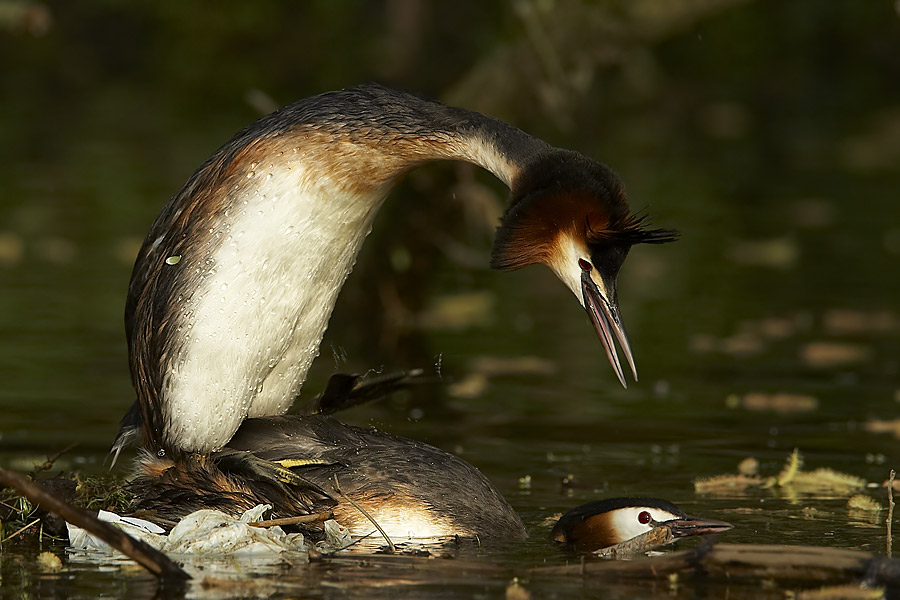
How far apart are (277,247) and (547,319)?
608 centimetres

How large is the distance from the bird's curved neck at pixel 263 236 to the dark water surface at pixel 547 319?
0.96m

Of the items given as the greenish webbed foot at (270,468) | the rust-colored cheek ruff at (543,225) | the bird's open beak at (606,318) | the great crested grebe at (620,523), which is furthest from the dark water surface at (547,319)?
the rust-colored cheek ruff at (543,225)

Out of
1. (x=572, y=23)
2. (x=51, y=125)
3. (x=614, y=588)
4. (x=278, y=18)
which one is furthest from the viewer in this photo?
(x=278, y=18)

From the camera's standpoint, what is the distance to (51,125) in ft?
80.2

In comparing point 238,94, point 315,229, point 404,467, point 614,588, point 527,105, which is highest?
point 238,94

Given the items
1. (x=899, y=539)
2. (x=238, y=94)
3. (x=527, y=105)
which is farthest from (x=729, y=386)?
(x=238, y=94)

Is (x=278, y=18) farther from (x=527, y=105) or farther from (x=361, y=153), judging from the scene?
(x=361, y=153)

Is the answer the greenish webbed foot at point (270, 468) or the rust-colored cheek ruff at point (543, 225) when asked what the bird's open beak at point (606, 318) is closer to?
the rust-colored cheek ruff at point (543, 225)

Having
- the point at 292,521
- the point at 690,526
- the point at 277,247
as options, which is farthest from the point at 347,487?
the point at 690,526

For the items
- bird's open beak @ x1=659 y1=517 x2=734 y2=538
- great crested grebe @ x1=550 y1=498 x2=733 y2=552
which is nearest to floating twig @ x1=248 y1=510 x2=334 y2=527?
great crested grebe @ x1=550 y1=498 x2=733 y2=552

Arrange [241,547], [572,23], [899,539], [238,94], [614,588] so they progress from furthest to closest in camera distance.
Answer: [238,94]
[572,23]
[899,539]
[241,547]
[614,588]

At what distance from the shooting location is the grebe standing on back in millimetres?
6391

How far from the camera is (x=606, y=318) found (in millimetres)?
6438

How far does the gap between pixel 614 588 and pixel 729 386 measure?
449cm
